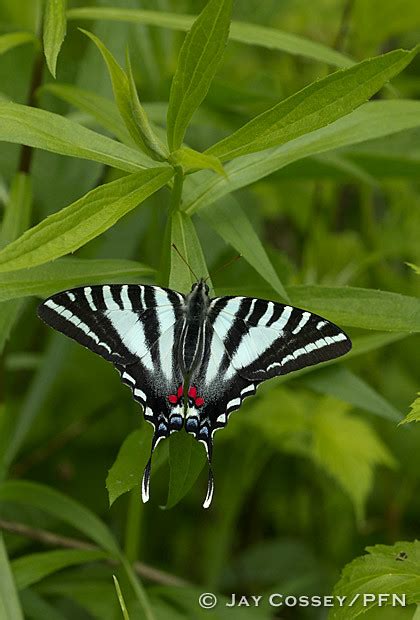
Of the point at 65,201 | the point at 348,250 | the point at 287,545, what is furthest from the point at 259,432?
the point at 65,201

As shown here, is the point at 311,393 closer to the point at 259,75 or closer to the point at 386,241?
the point at 386,241

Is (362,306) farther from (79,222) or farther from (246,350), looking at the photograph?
(79,222)

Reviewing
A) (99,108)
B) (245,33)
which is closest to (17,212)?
(99,108)

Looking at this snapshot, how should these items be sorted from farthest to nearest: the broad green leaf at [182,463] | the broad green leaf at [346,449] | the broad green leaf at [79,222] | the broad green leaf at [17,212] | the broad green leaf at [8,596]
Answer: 1. the broad green leaf at [346,449]
2. the broad green leaf at [17,212]
3. the broad green leaf at [8,596]
4. the broad green leaf at [182,463]
5. the broad green leaf at [79,222]

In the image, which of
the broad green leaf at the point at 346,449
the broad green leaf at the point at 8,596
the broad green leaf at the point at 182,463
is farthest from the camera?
the broad green leaf at the point at 346,449

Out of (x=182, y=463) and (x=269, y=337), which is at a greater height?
(x=269, y=337)

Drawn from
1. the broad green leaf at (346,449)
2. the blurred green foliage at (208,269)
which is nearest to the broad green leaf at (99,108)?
the blurred green foliage at (208,269)

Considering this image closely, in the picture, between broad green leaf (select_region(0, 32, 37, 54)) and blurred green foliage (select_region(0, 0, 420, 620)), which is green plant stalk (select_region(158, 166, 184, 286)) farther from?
broad green leaf (select_region(0, 32, 37, 54))

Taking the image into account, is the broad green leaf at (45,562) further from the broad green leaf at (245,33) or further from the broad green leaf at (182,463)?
the broad green leaf at (245,33)
